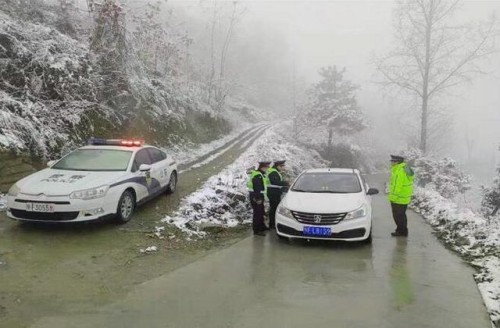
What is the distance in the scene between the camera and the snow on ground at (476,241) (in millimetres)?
5945

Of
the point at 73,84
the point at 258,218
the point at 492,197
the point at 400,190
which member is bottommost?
the point at 492,197

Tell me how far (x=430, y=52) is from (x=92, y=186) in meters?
24.7

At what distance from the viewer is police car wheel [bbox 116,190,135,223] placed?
8.31 metres

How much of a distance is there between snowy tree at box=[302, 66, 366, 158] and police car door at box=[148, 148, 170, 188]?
88.9 ft

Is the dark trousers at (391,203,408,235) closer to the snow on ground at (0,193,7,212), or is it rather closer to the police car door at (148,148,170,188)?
the police car door at (148,148,170,188)

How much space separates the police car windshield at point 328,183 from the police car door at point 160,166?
3373 mm

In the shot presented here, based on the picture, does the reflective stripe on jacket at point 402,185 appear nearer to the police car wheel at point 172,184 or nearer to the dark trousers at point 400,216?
the dark trousers at point 400,216

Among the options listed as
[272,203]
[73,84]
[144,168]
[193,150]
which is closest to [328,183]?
[272,203]

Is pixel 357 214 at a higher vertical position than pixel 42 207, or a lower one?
lower

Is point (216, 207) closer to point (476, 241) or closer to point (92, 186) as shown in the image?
point (92, 186)

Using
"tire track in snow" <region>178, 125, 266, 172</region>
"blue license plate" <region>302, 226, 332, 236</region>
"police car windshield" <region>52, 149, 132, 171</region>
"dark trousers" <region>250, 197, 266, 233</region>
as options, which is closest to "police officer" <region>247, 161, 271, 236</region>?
"dark trousers" <region>250, 197, 266, 233</region>

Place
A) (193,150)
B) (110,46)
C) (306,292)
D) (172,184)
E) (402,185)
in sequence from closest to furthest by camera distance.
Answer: (306,292)
(402,185)
(172,184)
(110,46)
(193,150)

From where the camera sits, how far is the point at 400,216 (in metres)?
9.28

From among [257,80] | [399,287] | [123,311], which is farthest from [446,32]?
[257,80]
